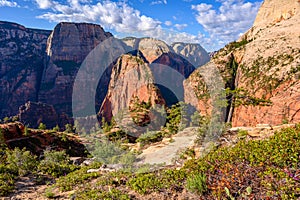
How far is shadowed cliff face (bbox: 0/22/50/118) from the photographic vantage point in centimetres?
10212

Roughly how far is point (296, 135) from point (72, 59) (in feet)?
392

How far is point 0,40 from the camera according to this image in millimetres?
115750

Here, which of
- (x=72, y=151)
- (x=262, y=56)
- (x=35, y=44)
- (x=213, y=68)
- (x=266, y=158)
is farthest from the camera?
(x=35, y=44)

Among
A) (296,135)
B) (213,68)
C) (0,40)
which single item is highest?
(0,40)

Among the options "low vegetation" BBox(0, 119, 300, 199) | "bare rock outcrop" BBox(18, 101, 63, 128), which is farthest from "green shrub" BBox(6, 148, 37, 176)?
"bare rock outcrop" BBox(18, 101, 63, 128)

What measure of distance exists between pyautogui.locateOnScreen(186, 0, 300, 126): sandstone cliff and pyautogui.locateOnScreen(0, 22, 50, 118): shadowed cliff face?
88.2 meters

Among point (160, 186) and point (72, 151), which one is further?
point (72, 151)

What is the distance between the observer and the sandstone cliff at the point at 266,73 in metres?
29.0

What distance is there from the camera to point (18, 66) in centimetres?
11262

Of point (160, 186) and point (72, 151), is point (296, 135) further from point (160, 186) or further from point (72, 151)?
point (72, 151)

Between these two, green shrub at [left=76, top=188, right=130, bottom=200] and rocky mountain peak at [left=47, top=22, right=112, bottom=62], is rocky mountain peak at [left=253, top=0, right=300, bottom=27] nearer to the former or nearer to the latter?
green shrub at [left=76, top=188, right=130, bottom=200]

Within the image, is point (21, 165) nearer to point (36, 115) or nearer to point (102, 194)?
point (102, 194)

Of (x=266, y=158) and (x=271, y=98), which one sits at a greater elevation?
(x=271, y=98)

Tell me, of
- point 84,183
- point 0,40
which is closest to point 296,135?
point 84,183
